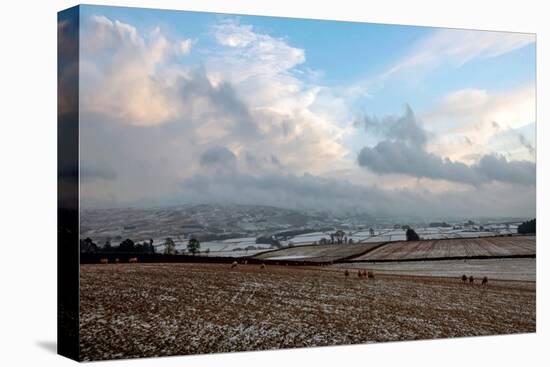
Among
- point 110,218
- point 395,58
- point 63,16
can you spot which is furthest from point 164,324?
point 395,58

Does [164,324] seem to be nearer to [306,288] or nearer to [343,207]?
[306,288]

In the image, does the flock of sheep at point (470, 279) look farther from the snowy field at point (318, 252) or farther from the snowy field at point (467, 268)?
the snowy field at point (318, 252)

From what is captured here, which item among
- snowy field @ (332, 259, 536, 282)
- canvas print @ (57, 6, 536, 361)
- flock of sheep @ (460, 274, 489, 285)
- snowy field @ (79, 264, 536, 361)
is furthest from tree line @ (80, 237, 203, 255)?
flock of sheep @ (460, 274, 489, 285)

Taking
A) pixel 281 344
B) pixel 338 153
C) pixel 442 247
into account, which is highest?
pixel 338 153

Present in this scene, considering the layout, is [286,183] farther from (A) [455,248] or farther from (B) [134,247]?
(A) [455,248]

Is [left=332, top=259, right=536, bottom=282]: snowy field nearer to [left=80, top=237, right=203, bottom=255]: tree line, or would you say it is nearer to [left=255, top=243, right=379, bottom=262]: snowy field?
[left=255, top=243, right=379, bottom=262]: snowy field

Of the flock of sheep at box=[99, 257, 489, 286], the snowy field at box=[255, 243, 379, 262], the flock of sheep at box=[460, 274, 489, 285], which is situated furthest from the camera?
the flock of sheep at box=[460, 274, 489, 285]

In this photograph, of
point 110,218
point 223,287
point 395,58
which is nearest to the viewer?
point 110,218

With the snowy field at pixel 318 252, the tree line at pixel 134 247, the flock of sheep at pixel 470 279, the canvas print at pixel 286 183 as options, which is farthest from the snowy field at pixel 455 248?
the tree line at pixel 134 247
